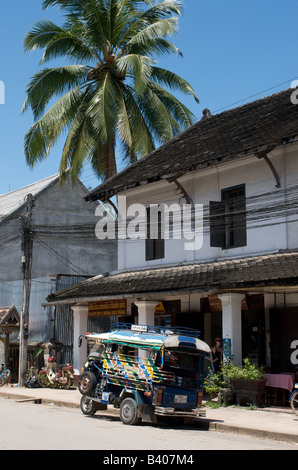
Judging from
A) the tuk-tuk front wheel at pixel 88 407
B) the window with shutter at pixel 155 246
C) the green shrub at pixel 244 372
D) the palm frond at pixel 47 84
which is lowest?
the tuk-tuk front wheel at pixel 88 407

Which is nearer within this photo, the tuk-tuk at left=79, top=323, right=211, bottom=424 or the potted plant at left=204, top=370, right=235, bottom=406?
the tuk-tuk at left=79, top=323, right=211, bottom=424

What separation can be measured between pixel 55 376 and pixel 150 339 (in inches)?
388

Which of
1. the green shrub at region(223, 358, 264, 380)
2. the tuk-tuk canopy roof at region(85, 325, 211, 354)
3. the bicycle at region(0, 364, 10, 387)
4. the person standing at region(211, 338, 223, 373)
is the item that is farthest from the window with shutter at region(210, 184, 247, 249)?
the bicycle at region(0, 364, 10, 387)

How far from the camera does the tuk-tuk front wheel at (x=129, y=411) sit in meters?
12.7

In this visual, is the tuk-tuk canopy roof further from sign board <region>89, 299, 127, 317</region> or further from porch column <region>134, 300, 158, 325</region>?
sign board <region>89, 299, 127, 317</region>

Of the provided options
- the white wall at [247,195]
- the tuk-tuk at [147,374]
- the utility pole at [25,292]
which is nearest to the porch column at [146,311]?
the white wall at [247,195]

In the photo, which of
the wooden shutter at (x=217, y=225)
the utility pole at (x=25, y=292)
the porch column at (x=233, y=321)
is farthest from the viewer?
the utility pole at (x=25, y=292)

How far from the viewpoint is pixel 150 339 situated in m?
13.1

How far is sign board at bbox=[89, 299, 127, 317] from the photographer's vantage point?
2145 cm

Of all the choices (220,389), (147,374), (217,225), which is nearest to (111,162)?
(217,225)

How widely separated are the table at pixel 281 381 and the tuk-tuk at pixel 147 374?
231cm

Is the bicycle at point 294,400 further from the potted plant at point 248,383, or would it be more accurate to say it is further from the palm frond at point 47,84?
the palm frond at point 47,84

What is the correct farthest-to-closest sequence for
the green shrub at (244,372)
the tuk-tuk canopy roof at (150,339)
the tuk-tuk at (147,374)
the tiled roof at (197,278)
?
the green shrub at (244,372)
the tiled roof at (197,278)
the tuk-tuk canopy roof at (150,339)
the tuk-tuk at (147,374)

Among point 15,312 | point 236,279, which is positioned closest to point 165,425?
point 236,279
